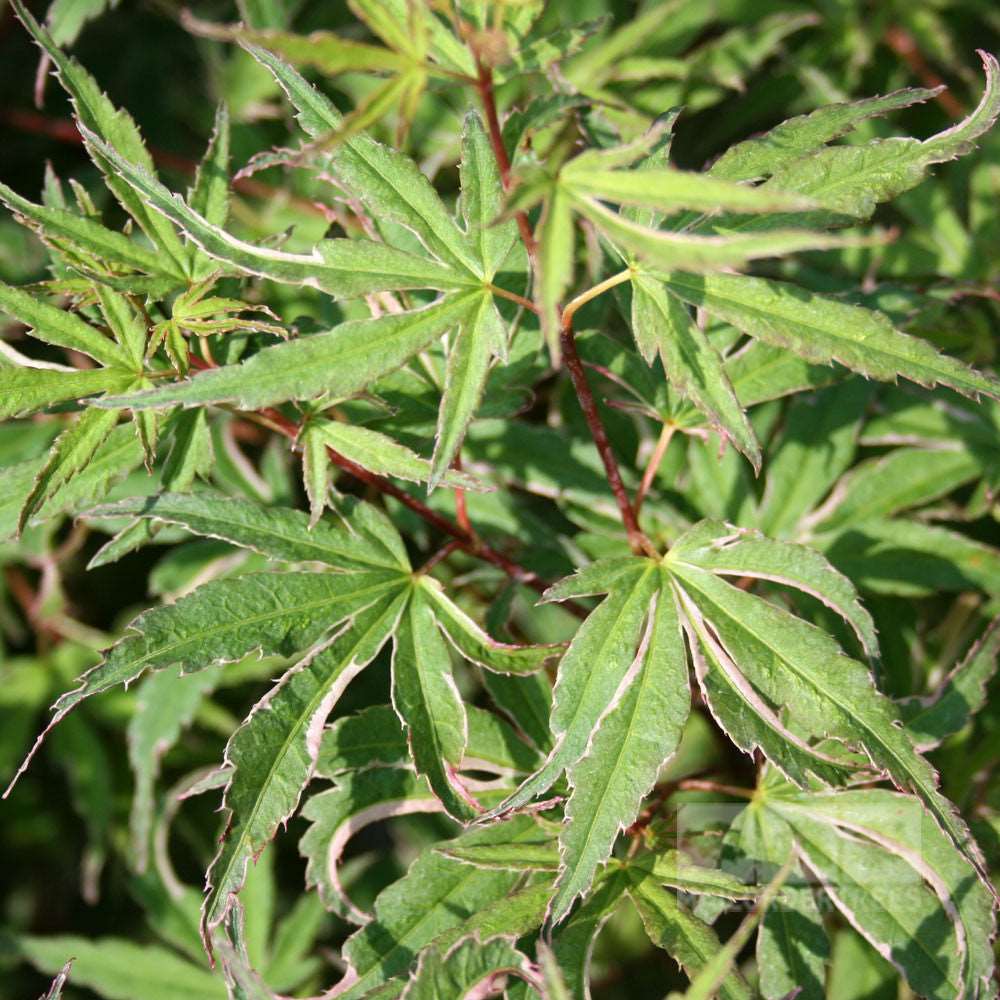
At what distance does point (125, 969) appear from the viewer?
1.68 m

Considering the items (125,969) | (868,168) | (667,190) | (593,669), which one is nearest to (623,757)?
(593,669)

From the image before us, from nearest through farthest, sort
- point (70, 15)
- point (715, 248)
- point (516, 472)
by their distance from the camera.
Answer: point (715, 248) < point (516, 472) < point (70, 15)

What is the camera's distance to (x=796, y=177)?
103 centimetres

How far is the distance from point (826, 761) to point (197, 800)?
131 centimetres

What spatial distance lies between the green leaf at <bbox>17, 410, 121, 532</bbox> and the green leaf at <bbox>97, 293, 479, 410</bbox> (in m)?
0.12

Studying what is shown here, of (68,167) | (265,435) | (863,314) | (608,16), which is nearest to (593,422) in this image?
(863,314)

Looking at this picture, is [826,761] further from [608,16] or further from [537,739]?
[608,16]

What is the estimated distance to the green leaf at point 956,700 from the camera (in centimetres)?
121

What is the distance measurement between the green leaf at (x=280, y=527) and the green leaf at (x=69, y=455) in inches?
2.0

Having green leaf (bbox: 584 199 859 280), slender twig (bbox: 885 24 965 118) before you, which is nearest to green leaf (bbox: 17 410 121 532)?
green leaf (bbox: 584 199 859 280)

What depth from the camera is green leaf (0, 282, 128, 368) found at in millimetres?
1088

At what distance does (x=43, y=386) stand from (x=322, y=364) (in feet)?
1.03

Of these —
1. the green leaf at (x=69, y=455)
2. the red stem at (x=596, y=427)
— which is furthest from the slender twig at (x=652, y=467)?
the green leaf at (x=69, y=455)

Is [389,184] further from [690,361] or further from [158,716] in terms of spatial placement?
[158,716]
